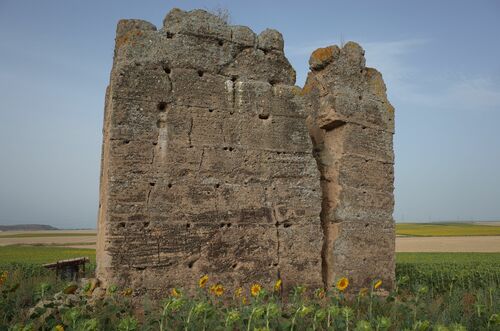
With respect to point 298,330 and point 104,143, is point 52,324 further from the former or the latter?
point 104,143

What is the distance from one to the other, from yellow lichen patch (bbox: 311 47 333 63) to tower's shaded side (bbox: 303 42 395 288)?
0.06 ft

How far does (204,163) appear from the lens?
709 centimetres

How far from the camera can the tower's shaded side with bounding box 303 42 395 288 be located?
26.4ft

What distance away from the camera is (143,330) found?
4.19m

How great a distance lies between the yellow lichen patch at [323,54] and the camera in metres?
8.56

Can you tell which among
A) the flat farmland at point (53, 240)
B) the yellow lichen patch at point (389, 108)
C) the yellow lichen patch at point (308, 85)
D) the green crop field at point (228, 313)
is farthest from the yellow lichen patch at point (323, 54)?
the flat farmland at point (53, 240)

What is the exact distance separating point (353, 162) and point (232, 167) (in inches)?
94.9

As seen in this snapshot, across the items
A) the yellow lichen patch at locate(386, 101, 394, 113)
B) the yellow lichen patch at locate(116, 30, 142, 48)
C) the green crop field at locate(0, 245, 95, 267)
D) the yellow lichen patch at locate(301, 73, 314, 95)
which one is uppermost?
the yellow lichen patch at locate(116, 30, 142, 48)

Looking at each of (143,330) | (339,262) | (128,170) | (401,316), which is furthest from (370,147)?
(143,330)

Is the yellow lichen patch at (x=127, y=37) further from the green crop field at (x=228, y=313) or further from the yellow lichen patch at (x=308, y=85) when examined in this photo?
the green crop field at (x=228, y=313)

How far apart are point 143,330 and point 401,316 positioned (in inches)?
122

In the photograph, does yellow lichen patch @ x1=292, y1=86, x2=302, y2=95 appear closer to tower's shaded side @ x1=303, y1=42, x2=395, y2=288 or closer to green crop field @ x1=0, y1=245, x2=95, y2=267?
tower's shaded side @ x1=303, y1=42, x2=395, y2=288

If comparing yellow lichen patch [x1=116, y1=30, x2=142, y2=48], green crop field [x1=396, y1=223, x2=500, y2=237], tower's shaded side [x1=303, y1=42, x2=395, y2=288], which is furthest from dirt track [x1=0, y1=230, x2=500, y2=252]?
yellow lichen patch [x1=116, y1=30, x2=142, y2=48]

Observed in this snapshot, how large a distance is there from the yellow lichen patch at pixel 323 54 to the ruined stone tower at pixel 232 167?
0.03 m
